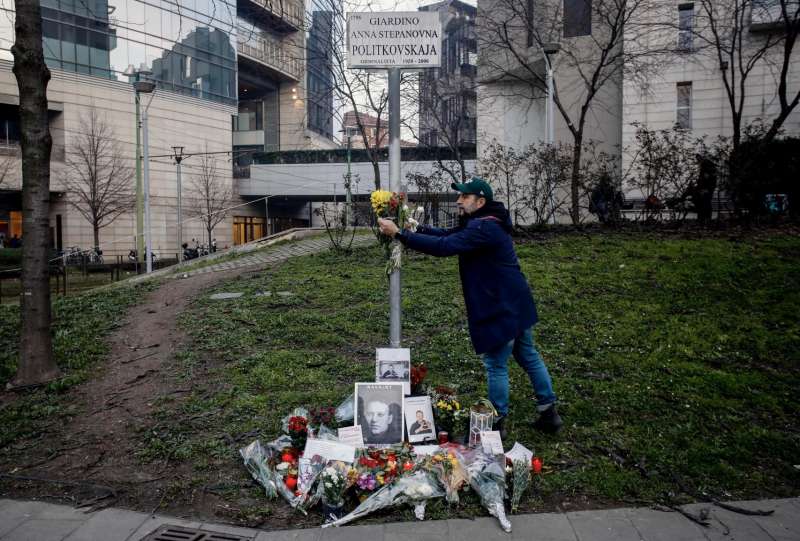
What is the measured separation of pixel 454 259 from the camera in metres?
11.8

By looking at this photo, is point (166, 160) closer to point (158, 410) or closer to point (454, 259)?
point (454, 259)

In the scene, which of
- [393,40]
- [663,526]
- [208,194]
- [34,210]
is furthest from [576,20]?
[208,194]

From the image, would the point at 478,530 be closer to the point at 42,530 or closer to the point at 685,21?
the point at 42,530

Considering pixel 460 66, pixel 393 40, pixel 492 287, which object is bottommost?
pixel 492 287

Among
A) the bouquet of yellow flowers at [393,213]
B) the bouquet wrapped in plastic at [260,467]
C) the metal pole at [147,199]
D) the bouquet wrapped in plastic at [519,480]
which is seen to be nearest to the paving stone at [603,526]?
the bouquet wrapped in plastic at [519,480]

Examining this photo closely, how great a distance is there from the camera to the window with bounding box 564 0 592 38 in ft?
70.7

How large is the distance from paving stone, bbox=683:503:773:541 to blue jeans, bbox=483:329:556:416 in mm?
1298

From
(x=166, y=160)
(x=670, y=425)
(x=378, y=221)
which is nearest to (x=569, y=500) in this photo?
(x=670, y=425)

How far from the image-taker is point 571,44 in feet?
67.2

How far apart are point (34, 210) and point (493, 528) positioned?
552 cm

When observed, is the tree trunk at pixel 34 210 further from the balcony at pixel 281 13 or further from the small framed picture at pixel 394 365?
the small framed picture at pixel 394 365

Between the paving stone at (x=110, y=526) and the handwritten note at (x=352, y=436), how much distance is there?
1367mm

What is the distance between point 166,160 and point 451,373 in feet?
124

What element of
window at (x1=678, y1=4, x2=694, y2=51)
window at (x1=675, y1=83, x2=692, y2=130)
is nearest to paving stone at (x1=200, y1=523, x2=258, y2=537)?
window at (x1=678, y1=4, x2=694, y2=51)
